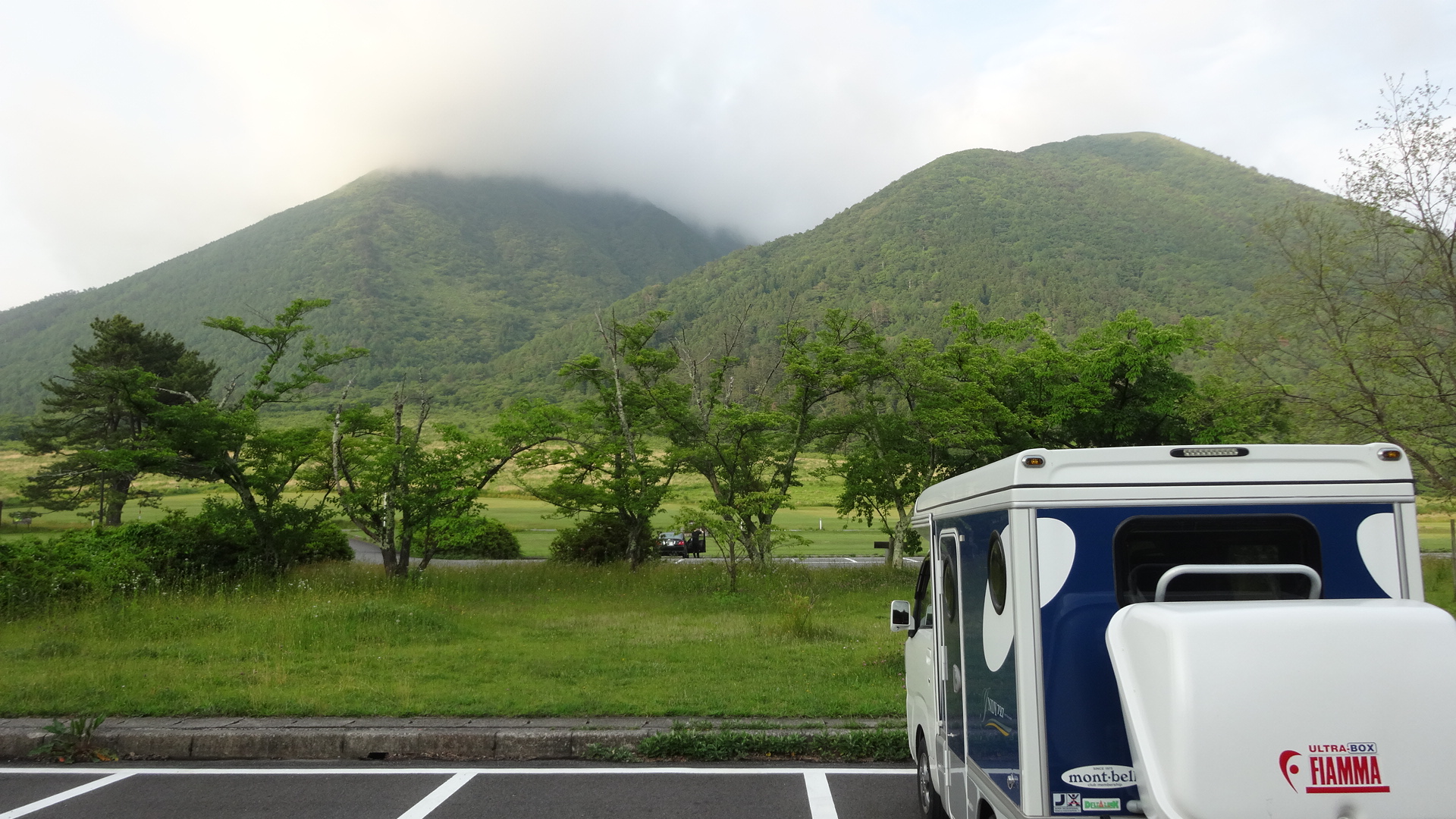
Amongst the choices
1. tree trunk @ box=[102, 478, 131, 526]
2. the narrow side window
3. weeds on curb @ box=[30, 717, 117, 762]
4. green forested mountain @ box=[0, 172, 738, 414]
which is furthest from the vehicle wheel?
green forested mountain @ box=[0, 172, 738, 414]

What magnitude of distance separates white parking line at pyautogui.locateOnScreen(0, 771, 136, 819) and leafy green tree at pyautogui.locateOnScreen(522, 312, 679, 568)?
14106 mm

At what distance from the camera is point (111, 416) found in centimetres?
3312

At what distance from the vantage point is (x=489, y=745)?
7.67 metres

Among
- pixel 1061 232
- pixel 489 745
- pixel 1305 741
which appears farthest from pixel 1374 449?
Result: pixel 1061 232

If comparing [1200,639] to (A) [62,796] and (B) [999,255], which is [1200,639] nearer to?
(A) [62,796]

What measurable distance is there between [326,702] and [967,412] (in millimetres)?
18045

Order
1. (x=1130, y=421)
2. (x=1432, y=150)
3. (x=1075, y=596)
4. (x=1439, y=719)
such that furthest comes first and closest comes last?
(x=1130, y=421) < (x=1432, y=150) < (x=1075, y=596) < (x=1439, y=719)

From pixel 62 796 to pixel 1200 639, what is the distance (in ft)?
25.1

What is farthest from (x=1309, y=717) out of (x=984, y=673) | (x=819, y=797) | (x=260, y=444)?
(x=260, y=444)

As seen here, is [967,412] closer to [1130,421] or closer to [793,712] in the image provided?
[1130,421]

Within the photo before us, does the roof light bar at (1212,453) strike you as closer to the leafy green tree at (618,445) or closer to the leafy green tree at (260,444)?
the leafy green tree at (618,445)

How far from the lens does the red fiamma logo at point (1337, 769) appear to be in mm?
2912

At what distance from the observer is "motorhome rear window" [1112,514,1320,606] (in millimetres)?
3734

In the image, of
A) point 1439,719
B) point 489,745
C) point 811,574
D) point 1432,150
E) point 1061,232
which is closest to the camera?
point 1439,719
